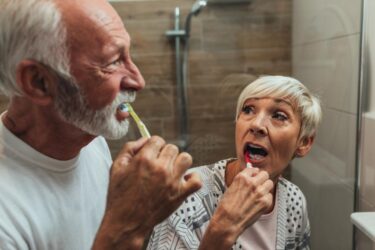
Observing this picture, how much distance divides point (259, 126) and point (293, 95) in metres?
0.12

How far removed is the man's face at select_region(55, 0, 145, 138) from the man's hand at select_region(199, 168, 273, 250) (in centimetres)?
23

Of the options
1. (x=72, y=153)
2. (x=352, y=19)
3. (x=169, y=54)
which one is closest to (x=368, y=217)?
(x=352, y=19)

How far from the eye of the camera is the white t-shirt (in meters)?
0.67

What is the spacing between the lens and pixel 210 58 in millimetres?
1809

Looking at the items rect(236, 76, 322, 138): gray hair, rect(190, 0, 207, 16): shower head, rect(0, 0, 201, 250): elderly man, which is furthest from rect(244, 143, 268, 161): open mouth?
rect(190, 0, 207, 16): shower head

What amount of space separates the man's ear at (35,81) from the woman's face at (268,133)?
19.0 inches

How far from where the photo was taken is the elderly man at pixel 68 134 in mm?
578

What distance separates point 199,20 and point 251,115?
35.3 inches

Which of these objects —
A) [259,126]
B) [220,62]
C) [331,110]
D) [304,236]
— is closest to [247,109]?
[259,126]

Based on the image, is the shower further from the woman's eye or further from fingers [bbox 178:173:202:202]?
fingers [bbox 178:173:202:202]

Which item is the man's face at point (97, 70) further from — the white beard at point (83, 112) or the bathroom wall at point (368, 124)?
the bathroom wall at point (368, 124)

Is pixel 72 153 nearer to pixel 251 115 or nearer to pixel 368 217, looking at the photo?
pixel 251 115

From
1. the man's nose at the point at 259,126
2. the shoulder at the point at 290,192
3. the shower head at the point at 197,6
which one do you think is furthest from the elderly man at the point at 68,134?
the shower head at the point at 197,6

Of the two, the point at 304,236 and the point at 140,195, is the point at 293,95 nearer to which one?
the point at 304,236
